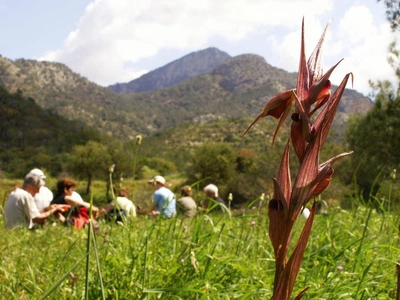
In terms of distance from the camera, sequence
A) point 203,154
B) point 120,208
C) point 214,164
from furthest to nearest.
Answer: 1. point 203,154
2. point 214,164
3. point 120,208

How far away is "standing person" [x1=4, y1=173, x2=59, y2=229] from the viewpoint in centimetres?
462

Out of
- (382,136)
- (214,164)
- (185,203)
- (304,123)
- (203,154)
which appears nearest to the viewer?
(304,123)

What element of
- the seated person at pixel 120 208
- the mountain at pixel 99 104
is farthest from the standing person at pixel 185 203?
the mountain at pixel 99 104

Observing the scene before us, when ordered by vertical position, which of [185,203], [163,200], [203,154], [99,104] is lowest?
[203,154]

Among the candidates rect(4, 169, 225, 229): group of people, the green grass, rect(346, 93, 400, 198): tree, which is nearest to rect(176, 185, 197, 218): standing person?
rect(4, 169, 225, 229): group of people

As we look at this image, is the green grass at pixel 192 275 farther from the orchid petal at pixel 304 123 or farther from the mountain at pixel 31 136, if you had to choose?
the mountain at pixel 31 136

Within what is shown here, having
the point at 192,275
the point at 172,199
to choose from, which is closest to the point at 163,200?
the point at 172,199

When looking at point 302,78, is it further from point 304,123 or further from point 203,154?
point 203,154

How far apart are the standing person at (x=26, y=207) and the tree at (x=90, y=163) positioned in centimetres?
4508

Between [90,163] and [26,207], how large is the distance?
1841 inches

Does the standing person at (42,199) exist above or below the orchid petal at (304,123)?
below

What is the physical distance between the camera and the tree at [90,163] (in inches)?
1952

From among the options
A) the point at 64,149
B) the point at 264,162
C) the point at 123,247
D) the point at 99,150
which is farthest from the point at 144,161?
the point at 123,247

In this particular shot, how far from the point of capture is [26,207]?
4.67 m
